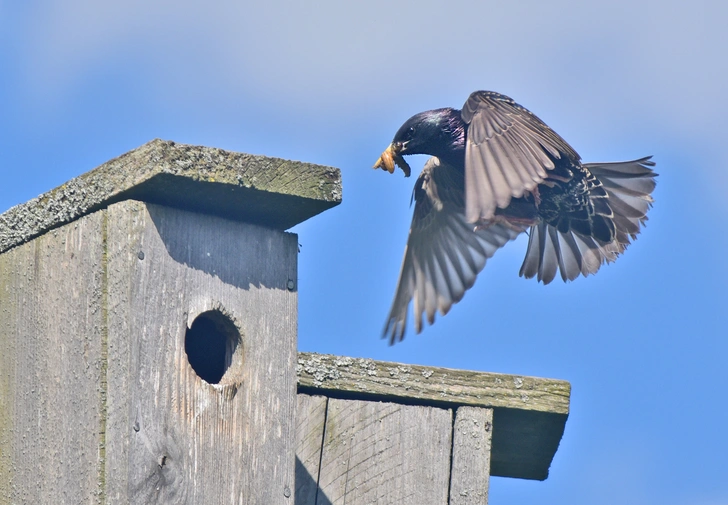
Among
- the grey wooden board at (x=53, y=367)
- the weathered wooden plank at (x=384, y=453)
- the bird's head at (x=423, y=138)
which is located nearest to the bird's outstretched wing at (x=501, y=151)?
the bird's head at (x=423, y=138)

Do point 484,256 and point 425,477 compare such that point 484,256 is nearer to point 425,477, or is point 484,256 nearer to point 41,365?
point 425,477

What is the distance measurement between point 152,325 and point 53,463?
0.39 meters

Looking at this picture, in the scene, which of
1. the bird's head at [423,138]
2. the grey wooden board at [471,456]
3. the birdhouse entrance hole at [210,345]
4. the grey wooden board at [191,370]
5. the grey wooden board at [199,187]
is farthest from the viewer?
the bird's head at [423,138]

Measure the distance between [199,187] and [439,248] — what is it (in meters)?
3.08

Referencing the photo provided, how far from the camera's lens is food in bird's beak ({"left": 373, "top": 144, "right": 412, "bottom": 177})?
17.4ft

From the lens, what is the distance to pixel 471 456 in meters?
3.13

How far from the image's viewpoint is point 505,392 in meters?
3.18

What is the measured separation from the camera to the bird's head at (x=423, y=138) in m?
5.46

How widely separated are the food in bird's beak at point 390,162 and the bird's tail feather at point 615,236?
→ 755 millimetres

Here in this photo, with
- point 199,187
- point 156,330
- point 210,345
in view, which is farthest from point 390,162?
point 156,330

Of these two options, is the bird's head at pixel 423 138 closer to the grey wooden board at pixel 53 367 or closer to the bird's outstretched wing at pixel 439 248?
the bird's outstretched wing at pixel 439 248

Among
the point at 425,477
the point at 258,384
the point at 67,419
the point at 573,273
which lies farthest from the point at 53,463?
the point at 573,273

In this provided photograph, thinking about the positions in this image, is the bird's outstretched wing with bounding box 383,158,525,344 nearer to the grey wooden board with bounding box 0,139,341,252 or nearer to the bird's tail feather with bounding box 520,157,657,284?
the bird's tail feather with bounding box 520,157,657,284

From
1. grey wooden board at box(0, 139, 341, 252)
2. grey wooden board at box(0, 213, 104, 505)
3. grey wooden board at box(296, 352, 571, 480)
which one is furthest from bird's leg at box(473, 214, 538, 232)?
grey wooden board at box(0, 213, 104, 505)
